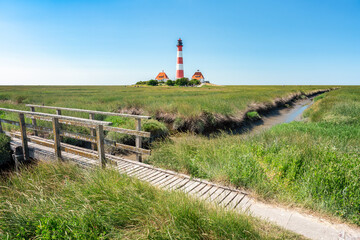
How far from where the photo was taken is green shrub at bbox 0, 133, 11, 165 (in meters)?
7.15

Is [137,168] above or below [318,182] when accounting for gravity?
below

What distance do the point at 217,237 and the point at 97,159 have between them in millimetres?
3918

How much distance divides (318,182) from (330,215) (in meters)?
0.70

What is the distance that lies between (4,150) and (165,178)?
6.18m

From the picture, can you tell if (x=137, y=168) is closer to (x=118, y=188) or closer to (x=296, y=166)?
(x=118, y=188)

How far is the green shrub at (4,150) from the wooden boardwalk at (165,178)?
305mm

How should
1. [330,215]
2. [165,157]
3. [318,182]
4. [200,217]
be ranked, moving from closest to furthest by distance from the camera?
[200,217] → [330,215] → [318,182] → [165,157]

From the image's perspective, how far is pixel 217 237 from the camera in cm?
251

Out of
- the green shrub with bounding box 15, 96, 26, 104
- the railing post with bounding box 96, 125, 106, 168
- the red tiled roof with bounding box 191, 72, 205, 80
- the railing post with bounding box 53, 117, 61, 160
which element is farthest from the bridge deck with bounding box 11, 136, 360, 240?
the red tiled roof with bounding box 191, 72, 205, 80

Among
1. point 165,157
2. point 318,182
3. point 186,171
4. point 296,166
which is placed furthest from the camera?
point 165,157

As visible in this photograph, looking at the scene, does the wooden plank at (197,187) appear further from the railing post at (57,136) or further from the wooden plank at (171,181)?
the railing post at (57,136)

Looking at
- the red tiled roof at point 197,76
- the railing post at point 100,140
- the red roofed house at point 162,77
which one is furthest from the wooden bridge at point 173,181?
the red tiled roof at point 197,76

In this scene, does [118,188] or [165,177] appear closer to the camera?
[118,188]

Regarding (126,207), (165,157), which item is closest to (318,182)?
(126,207)
